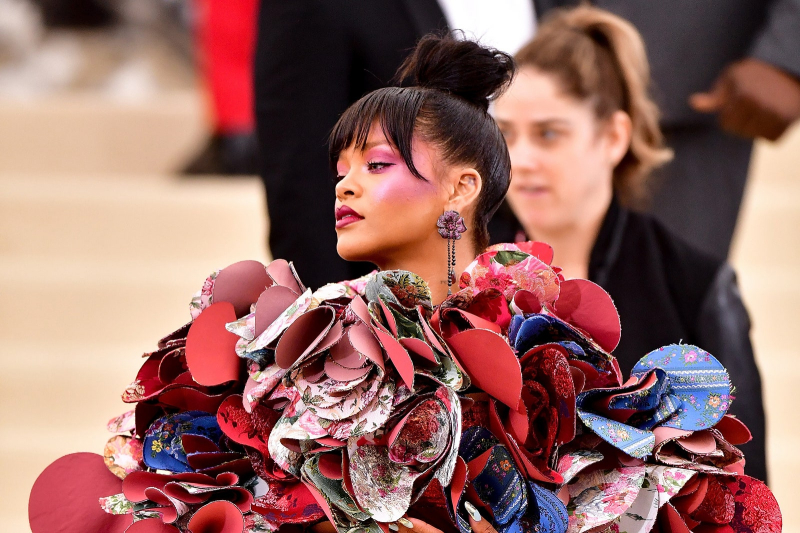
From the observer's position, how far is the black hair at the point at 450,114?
0.81 metres

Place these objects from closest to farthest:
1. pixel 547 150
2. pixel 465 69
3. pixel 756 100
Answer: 1. pixel 465 69
2. pixel 547 150
3. pixel 756 100

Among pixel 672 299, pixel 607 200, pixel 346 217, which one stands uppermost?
pixel 346 217

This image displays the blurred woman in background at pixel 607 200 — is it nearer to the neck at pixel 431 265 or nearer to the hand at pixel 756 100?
the hand at pixel 756 100

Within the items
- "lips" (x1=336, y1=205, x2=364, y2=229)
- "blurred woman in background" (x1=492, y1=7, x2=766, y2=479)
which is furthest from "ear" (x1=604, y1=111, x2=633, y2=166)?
"lips" (x1=336, y1=205, x2=364, y2=229)

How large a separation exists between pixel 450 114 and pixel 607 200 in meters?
0.58

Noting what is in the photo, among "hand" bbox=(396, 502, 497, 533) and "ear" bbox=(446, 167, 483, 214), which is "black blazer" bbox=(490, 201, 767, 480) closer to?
"ear" bbox=(446, 167, 483, 214)

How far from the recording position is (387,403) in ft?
2.30

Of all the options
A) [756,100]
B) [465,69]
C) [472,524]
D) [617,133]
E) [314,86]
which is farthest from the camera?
[756,100]

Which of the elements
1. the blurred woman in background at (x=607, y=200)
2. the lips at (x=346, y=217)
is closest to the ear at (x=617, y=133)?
the blurred woman in background at (x=607, y=200)

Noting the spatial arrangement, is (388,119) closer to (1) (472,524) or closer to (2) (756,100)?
(1) (472,524)

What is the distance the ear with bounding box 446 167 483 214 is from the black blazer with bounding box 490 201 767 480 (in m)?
0.36

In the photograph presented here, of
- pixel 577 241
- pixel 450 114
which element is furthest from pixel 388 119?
pixel 577 241

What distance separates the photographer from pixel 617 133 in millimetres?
1319

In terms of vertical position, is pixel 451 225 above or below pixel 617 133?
above
